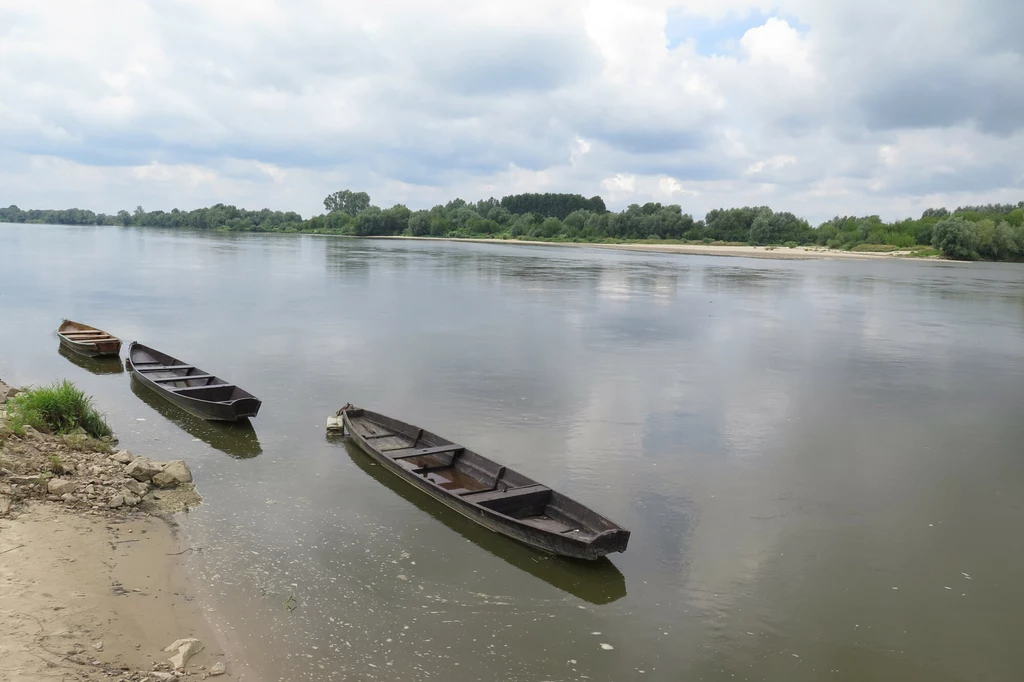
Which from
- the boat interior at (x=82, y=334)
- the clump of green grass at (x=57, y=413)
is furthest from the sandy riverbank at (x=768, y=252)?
the clump of green grass at (x=57, y=413)

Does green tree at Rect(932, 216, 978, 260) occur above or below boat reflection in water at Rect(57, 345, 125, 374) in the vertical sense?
above

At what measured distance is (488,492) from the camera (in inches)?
437

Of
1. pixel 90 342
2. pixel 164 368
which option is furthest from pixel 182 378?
pixel 90 342

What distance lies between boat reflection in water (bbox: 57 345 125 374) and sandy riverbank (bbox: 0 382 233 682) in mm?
10120

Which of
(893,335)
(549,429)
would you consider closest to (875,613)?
(549,429)

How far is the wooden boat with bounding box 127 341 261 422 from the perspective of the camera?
1483cm

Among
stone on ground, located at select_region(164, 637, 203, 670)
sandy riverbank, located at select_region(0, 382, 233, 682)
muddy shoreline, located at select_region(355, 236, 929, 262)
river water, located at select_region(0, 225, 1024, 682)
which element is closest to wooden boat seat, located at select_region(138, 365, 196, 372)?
river water, located at select_region(0, 225, 1024, 682)

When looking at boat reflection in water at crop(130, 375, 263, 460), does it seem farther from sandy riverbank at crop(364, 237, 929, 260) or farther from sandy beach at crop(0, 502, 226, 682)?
sandy riverbank at crop(364, 237, 929, 260)

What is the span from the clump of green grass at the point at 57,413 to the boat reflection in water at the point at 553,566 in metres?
7.15

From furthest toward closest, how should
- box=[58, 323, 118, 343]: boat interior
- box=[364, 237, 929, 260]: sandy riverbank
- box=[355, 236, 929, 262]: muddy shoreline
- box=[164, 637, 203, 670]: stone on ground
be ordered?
box=[364, 237, 929, 260]: sandy riverbank < box=[355, 236, 929, 262]: muddy shoreline < box=[58, 323, 118, 343]: boat interior < box=[164, 637, 203, 670]: stone on ground

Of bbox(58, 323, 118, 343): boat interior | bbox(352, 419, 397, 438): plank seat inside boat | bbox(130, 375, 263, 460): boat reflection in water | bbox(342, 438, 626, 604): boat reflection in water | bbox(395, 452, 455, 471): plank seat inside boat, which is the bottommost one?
bbox(342, 438, 626, 604): boat reflection in water

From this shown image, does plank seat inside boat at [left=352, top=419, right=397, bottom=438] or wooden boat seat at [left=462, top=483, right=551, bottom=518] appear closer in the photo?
wooden boat seat at [left=462, top=483, right=551, bottom=518]

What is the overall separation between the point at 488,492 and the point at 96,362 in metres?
17.0

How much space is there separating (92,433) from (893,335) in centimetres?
3115
